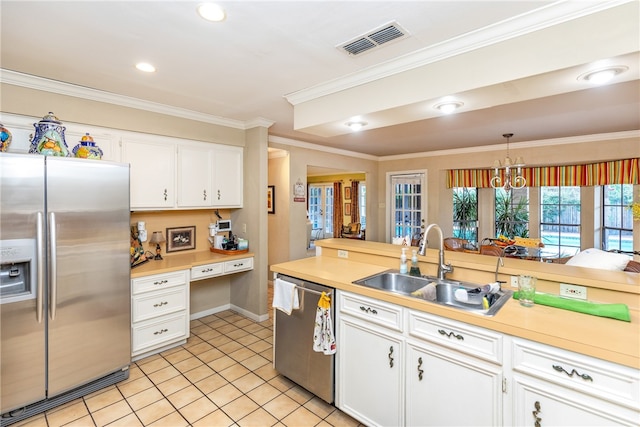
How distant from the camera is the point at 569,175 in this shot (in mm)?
4957

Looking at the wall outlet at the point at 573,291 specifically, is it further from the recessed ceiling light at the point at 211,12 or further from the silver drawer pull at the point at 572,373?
the recessed ceiling light at the point at 211,12

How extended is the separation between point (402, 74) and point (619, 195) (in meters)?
4.87

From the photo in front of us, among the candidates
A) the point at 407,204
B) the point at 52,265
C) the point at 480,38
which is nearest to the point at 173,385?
the point at 52,265

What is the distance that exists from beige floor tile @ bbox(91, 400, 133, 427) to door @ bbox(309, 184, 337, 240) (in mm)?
7531

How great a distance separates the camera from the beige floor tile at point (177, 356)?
2.93 m

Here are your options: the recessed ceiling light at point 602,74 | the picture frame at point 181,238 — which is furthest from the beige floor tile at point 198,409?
the recessed ceiling light at point 602,74

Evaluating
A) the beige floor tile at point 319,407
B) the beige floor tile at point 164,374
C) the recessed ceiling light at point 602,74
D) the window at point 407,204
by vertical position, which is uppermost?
the recessed ceiling light at point 602,74

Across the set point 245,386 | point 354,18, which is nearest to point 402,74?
point 354,18

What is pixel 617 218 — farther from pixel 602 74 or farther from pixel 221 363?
pixel 221 363

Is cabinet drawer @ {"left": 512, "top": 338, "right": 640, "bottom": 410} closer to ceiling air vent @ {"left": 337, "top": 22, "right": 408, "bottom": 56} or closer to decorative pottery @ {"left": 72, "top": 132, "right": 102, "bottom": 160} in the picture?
ceiling air vent @ {"left": 337, "top": 22, "right": 408, "bottom": 56}

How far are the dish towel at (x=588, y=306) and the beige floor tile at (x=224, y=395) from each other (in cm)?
221

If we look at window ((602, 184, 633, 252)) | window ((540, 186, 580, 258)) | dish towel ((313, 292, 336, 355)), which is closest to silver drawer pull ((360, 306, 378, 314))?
dish towel ((313, 292, 336, 355))

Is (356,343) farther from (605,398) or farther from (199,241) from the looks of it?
(199,241)

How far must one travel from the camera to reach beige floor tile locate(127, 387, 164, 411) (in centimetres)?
228
